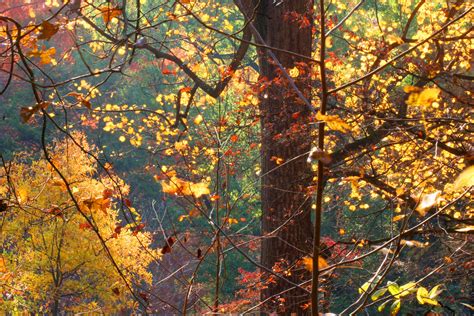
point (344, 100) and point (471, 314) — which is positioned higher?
point (344, 100)

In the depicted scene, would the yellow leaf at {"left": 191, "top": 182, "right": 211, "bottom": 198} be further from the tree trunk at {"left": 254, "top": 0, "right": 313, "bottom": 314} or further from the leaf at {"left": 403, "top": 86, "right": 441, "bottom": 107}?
the tree trunk at {"left": 254, "top": 0, "right": 313, "bottom": 314}

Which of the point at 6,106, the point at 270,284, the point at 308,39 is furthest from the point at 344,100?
the point at 6,106

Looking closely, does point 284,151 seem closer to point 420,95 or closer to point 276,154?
point 276,154

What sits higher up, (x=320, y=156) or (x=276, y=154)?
(x=276, y=154)

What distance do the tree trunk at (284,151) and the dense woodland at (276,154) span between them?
0.02 metres

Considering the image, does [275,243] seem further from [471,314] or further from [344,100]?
[471,314]

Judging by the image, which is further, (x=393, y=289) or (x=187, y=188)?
(x=187, y=188)

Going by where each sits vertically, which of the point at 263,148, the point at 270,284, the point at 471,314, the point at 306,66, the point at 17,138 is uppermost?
the point at 17,138

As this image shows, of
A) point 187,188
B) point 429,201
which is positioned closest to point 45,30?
point 187,188

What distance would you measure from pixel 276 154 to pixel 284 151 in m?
0.11

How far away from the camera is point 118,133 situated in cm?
2152

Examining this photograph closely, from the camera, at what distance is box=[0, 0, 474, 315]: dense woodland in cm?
195

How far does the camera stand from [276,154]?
6.50 meters

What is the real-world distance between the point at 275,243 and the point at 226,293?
993 cm
